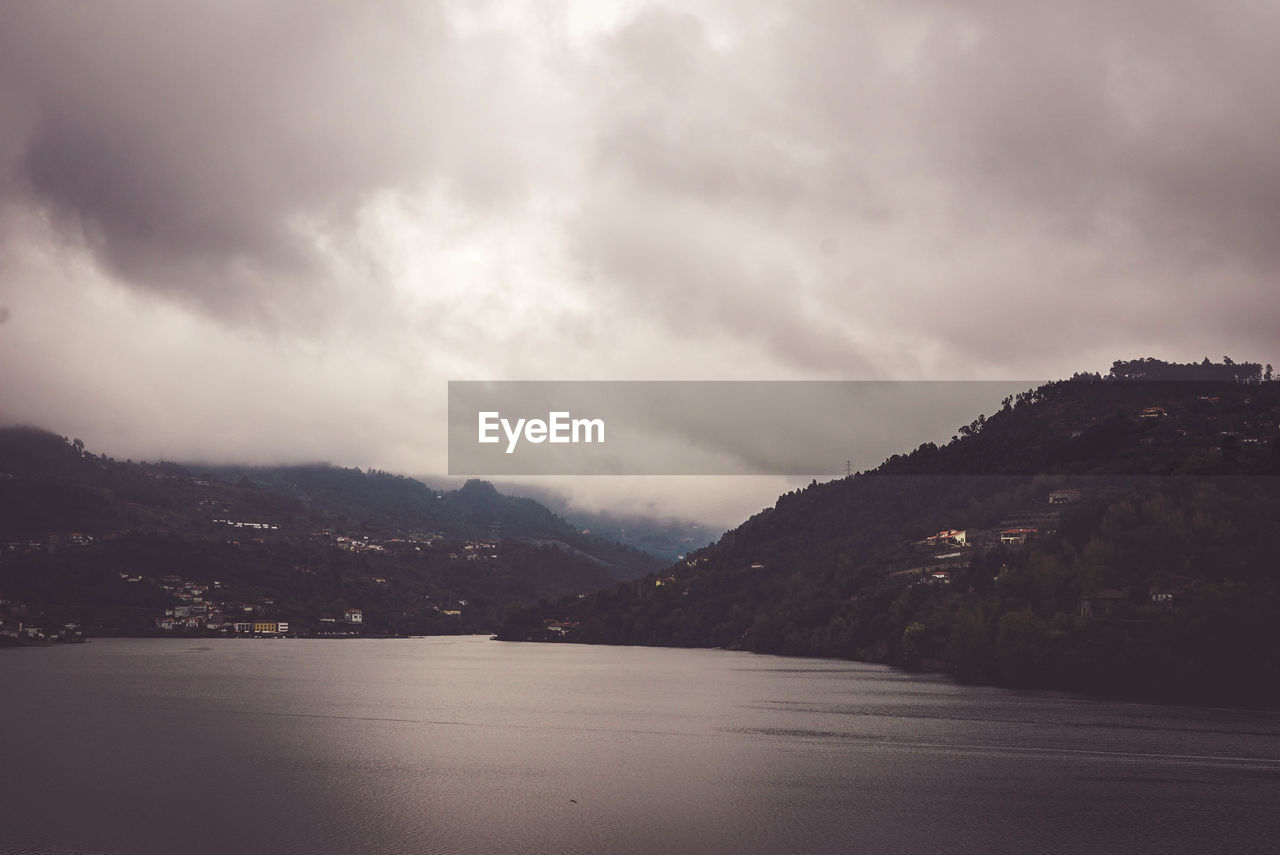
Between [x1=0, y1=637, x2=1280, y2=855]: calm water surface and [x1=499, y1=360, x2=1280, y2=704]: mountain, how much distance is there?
360 inches

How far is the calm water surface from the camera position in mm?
38281

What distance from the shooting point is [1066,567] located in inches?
3836

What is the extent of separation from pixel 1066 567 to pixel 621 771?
62.7 metres

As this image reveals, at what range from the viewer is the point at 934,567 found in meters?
136

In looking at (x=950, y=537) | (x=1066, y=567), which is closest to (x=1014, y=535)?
(x=950, y=537)

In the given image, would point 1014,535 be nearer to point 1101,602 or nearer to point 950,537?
point 950,537

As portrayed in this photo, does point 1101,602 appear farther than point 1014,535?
No

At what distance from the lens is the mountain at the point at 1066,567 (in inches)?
3221

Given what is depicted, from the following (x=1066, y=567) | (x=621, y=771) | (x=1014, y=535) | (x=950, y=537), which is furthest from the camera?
(x=950, y=537)

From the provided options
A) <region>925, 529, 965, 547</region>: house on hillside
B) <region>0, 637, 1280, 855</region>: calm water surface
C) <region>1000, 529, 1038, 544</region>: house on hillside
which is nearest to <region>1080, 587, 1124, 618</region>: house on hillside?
<region>0, 637, 1280, 855</region>: calm water surface

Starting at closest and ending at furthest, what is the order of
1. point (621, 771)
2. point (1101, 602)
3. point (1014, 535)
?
1. point (621, 771)
2. point (1101, 602)
3. point (1014, 535)

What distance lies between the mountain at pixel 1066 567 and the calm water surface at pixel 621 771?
9154mm

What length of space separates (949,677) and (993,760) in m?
52.7

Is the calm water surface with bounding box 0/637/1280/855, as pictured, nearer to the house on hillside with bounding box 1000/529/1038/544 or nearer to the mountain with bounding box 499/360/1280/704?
the mountain with bounding box 499/360/1280/704
